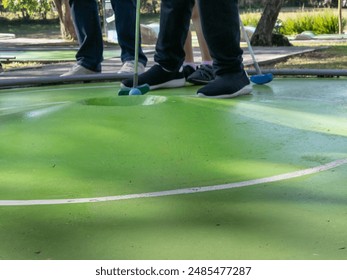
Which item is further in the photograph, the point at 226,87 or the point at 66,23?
the point at 66,23

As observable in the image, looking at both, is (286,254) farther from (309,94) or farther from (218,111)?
(309,94)

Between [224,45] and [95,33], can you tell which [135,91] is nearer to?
[224,45]

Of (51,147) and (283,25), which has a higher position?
(51,147)

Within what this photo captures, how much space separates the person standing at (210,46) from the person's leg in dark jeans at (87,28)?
102 centimetres

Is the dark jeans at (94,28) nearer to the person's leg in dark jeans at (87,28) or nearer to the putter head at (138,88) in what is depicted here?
the person's leg in dark jeans at (87,28)

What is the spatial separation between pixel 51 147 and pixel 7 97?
189 centimetres

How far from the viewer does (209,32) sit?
164 inches

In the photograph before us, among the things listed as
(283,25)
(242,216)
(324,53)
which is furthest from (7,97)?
(283,25)

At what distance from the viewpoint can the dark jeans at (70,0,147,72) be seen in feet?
18.6

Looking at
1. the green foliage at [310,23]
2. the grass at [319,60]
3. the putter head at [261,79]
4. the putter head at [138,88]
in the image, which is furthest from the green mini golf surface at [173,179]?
the green foliage at [310,23]

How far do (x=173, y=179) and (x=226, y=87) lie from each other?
1.70 meters

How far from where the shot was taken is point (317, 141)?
10.2 feet

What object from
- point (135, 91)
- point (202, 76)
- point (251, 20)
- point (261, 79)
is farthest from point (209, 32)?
point (251, 20)

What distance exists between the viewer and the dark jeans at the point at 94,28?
5.66 m
